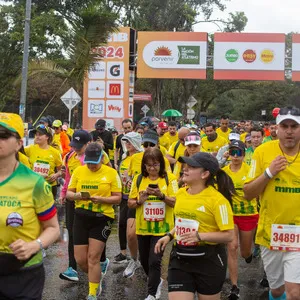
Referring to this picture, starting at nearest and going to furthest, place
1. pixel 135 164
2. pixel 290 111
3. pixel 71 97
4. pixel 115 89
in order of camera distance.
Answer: pixel 290 111, pixel 135 164, pixel 71 97, pixel 115 89

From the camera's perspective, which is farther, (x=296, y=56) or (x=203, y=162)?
(x=296, y=56)

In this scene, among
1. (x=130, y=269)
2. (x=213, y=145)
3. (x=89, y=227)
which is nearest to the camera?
(x=89, y=227)

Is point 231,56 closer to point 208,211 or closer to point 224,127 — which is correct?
point 224,127

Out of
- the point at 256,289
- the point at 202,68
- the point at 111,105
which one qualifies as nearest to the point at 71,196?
the point at 256,289

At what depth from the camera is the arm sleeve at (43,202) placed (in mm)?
3404

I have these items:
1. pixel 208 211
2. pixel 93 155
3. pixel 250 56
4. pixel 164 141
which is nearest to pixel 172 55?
pixel 250 56

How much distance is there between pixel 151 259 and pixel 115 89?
805 inches

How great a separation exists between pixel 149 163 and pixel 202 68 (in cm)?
2247

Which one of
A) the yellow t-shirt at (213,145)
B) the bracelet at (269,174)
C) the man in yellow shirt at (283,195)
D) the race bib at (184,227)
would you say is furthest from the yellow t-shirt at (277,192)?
the yellow t-shirt at (213,145)

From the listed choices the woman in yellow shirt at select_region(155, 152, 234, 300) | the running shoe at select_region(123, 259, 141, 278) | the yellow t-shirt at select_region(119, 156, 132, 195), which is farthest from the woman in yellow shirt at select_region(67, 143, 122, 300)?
the woman in yellow shirt at select_region(155, 152, 234, 300)

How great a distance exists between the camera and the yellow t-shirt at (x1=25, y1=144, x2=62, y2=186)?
8.88 meters

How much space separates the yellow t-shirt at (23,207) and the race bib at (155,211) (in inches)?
114

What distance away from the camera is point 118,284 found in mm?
7289

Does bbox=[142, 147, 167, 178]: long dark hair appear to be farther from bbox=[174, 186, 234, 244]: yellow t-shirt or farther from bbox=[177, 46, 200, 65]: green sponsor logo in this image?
bbox=[177, 46, 200, 65]: green sponsor logo
